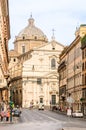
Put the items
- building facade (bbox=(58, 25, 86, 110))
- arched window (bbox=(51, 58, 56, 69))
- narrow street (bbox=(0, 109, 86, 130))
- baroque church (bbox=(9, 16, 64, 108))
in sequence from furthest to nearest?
arched window (bbox=(51, 58, 56, 69)), baroque church (bbox=(9, 16, 64, 108)), building facade (bbox=(58, 25, 86, 110)), narrow street (bbox=(0, 109, 86, 130))

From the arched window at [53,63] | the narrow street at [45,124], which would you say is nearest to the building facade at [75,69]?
the narrow street at [45,124]

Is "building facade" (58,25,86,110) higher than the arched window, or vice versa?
the arched window

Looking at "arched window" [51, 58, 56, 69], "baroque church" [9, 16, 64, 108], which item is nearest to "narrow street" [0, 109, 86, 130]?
"baroque church" [9, 16, 64, 108]

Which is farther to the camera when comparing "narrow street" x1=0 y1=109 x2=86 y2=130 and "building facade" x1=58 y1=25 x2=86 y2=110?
"building facade" x1=58 y1=25 x2=86 y2=110

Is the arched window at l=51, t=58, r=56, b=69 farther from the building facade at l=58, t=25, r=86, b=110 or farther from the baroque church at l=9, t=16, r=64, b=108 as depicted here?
the building facade at l=58, t=25, r=86, b=110

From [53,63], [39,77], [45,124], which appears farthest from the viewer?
[53,63]

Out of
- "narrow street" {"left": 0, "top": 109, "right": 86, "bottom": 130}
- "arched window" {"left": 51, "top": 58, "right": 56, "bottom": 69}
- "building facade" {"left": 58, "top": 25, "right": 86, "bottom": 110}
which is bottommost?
"narrow street" {"left": 0, "top": 109, "right": 86, "bottom": 130}

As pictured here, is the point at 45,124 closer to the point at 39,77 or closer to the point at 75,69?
the point at 75,69

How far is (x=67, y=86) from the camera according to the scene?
12100 centimetres

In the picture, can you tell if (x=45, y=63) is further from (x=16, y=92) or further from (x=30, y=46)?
(x=30, y=46)

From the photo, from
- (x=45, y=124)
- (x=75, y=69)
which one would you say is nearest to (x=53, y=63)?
(x=75, y=69)

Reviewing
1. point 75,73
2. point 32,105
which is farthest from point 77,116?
point 32,105

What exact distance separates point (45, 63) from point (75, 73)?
6404 centimetres

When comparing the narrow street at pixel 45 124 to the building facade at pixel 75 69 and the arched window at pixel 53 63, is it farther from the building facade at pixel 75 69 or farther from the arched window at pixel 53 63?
the arched window at pixel 53 63
